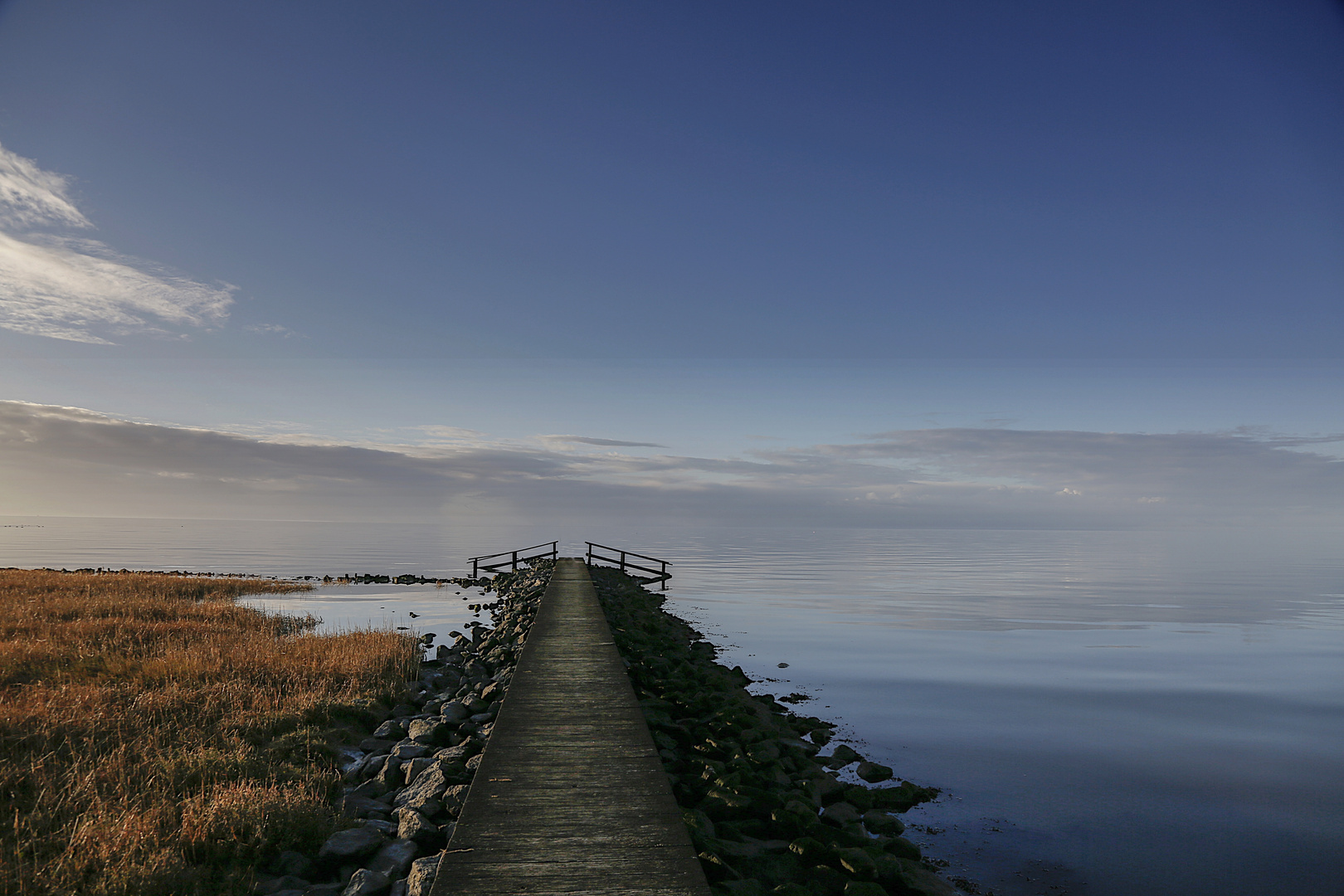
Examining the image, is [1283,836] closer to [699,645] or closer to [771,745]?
[771,745]

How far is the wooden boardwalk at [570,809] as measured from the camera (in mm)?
4441

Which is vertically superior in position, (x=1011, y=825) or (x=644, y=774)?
(x=644, y=774)

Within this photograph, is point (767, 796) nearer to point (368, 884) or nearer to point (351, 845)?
point (368, 884)

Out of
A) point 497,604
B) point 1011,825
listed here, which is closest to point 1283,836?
point 1011,825

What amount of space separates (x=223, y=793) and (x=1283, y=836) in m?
13.6

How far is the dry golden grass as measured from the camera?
5504mm

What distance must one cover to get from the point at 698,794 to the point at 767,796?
802 mm

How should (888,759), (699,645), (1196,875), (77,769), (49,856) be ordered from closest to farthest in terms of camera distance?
1. (49,856)
2. (77,769)
3. (1196,875)
4. (888,759)
5. (699,645)

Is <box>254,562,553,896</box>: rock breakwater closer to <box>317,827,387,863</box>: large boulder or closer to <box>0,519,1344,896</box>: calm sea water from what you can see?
<box>317,827,387,863</box>: large boulder

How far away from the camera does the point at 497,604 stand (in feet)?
94.7

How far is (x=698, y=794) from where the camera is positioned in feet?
24.1

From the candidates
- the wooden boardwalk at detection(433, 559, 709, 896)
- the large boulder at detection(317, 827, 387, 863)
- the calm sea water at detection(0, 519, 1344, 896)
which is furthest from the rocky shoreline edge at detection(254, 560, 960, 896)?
the calm sea water at detection(0, 519, 1344, 896)

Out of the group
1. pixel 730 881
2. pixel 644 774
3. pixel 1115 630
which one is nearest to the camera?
pixel 730 881

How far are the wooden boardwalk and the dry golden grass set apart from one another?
6.19 feet
